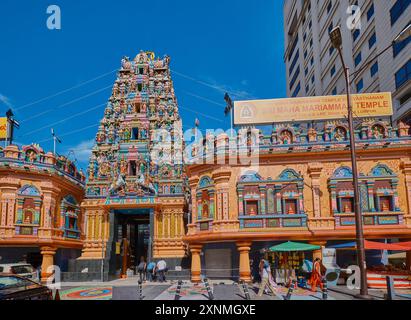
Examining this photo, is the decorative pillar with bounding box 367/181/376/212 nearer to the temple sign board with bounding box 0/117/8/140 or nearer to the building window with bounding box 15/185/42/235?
the building window with bounding box 15/185/42/235

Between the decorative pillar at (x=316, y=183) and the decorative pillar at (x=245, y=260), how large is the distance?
15.7 ft

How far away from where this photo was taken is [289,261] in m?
24.1

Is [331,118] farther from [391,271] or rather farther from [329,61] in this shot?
→ [329,61]

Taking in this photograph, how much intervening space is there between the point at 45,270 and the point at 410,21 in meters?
34.1

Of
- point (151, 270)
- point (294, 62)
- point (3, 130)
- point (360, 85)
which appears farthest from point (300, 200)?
point (294, 62)

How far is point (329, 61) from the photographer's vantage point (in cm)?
4722

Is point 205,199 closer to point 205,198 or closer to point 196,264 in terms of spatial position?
point 205,198

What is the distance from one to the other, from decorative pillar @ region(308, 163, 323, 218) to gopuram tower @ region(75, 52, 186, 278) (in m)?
12.6

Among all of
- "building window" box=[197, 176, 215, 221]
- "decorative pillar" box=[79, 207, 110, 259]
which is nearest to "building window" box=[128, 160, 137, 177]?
"decorative pillar" box=[79, 207, 110, 259]

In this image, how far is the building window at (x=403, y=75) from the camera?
3099cm

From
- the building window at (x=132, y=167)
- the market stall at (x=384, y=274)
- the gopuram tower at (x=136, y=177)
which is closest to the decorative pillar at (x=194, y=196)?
the gopuram tower at (x=136, y=177)

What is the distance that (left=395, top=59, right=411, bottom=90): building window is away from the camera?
3099 centimetres

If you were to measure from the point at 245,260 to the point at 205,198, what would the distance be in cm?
501
